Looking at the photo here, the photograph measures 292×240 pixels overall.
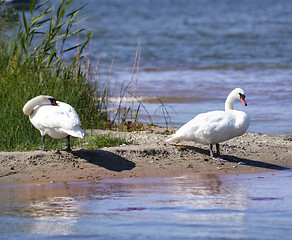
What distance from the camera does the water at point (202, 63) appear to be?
13438mm

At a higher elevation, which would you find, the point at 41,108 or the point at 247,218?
the point at 41,108

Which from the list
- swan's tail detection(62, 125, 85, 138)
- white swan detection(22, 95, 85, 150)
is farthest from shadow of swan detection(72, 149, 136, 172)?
swan's tail detection(62, 125, 85, 138)

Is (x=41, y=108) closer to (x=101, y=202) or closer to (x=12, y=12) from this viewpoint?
(x=101, y=202)

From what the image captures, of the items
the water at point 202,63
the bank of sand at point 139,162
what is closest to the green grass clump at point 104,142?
the bank of sand at point 139,162

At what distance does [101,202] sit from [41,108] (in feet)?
7.30

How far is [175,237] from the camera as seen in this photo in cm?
464

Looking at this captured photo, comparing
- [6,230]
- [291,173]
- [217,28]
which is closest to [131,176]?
[291,173]

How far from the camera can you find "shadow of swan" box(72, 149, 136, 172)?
24.6ft

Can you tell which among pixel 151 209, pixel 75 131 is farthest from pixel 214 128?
pixel 151 209

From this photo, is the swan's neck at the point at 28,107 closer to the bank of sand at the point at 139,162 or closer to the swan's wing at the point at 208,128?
the bank of sand at the point at 139,162

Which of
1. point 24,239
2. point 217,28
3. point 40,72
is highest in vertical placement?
point 217,28

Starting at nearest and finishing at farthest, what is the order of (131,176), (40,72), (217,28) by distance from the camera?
(131,176), (40,72), (217,28)

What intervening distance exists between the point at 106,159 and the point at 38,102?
111 cm

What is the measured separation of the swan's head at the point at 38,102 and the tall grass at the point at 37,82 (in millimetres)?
667
